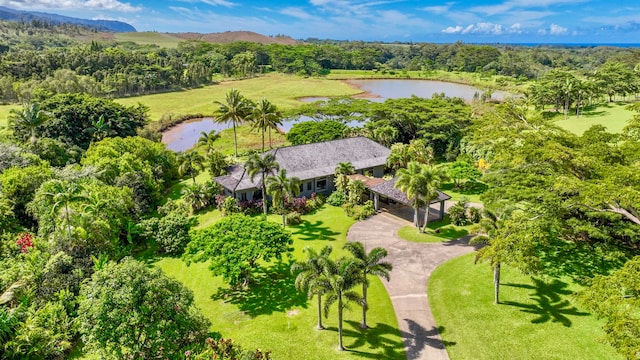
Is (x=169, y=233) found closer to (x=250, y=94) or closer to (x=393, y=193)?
(x=393, y=193)

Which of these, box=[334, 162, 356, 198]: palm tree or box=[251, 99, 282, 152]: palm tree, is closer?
box=[334, 162, 356, 198]: palm tree

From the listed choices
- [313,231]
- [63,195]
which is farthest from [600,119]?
[63,195]

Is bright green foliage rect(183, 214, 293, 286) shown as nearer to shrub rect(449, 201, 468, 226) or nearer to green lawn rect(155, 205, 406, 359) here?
green lawn rect(155, 205, 406, 359)

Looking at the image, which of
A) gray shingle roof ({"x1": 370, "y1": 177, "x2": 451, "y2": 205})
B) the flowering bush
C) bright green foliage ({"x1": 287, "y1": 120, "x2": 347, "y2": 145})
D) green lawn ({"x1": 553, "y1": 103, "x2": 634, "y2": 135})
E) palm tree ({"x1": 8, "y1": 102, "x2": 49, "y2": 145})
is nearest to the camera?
the flowering bush

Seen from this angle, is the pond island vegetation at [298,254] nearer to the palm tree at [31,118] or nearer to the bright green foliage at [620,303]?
the bright green foliage at [620,303]

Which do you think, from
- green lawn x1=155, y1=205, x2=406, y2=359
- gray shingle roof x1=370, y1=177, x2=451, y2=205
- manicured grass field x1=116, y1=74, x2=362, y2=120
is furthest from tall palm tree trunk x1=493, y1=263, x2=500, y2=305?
manicured grass field x1=116, y1=74, x2=362, y2=120

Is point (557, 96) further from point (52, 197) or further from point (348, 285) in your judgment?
point (52, 197)

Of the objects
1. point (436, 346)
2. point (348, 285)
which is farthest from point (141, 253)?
point (436, 346)
